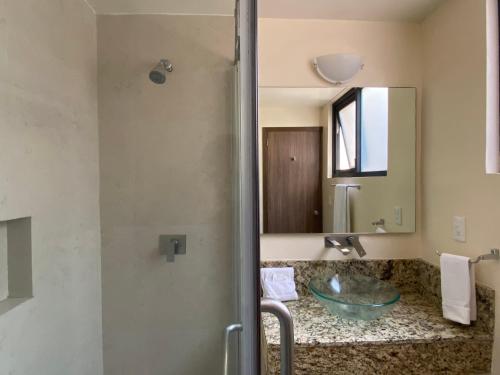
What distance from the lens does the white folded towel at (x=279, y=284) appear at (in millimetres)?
1477

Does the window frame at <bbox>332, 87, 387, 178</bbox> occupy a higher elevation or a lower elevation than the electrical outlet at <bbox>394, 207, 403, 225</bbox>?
higher

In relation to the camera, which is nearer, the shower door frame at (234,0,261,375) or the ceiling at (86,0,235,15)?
the shower door frame at (234,0,261,375)

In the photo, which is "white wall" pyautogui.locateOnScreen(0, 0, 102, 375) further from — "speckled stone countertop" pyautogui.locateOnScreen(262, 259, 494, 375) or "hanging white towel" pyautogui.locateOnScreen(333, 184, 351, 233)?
"hanging white towel" pyautogui.locateOnScreen(333, 184, 351, 233)

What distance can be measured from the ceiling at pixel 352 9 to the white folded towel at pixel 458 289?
1.18 m

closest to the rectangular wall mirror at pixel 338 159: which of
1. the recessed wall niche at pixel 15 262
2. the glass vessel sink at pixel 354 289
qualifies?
the glass vessel sink at pixel 354 289

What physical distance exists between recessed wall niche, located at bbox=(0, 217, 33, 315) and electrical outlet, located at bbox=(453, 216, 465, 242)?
1.68 meters

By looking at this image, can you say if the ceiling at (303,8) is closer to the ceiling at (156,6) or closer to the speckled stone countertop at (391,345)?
the ceiling at (156,6)

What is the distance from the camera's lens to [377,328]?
1194mm

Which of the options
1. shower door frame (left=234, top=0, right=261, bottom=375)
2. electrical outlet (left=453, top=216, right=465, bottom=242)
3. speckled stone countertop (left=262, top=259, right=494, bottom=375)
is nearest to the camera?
shower door frame (left=234, top=0, right=261, bottom=375)

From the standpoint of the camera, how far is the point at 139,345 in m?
1.48

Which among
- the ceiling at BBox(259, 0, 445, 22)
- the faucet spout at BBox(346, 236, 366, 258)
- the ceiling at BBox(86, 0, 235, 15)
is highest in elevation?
the ceiling at BBox(259, 0, 445, 22)

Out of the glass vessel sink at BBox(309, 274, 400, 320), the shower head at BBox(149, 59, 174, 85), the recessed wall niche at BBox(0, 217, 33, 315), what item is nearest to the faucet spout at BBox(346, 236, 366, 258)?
the glass vessel sink at BBox(309, 274, 400, 320)

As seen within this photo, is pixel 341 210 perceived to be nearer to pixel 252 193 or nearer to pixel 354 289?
pixel 354 289

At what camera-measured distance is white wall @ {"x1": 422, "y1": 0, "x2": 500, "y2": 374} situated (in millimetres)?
1188
